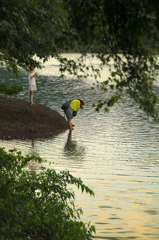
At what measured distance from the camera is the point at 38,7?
558 inches

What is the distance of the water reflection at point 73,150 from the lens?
1628 centimetres

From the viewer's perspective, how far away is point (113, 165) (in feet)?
49.3

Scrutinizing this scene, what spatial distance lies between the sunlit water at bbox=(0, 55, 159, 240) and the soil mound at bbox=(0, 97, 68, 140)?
0.74 m

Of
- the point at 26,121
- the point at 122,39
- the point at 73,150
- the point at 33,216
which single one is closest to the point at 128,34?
the point at 122,39

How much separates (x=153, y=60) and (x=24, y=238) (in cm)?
296

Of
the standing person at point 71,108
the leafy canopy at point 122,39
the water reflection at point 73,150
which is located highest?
the leafy canopy at point 122,39

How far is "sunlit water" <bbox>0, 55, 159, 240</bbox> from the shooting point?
402 inches

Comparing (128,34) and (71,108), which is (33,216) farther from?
(71,108)

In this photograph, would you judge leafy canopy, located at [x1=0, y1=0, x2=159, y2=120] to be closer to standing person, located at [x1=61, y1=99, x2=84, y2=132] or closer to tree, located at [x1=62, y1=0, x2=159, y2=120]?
tree, located at [x1=62, y1=0, x2=159, y2=120]

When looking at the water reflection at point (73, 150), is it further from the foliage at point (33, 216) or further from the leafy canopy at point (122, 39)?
the foliage at point (33, 216)

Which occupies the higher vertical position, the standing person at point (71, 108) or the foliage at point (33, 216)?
the foliage at point (33, 216)

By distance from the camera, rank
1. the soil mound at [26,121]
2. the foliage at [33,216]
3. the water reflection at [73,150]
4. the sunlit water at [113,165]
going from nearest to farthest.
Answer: the foliage at [33,216] < the sunlit water at [113,165] < the water reflection at [73,150] < the soil mound at [26,121]

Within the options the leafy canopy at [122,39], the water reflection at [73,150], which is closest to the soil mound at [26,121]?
the water reflection at [73,150]

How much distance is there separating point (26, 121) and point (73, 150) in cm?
457
